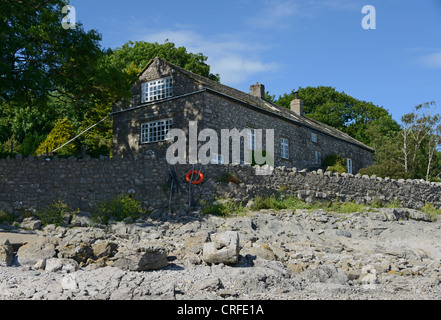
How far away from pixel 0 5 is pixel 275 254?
13.6 meters

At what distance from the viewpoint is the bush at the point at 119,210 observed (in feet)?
55.2

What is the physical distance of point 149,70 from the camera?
27266 millimetres

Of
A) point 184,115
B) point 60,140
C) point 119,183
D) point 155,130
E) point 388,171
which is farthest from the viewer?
point 388,171

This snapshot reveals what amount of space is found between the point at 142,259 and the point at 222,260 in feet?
6.69

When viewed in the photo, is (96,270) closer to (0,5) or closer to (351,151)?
(0,5)

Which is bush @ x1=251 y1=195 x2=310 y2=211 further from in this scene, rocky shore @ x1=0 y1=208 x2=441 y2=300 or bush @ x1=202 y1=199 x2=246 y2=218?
rocky shore @ x1=0 y1=208 x2=441 y2=300

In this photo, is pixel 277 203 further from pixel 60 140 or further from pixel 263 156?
pixel 60 140

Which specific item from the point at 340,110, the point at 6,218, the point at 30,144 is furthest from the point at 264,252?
the point at 340,110

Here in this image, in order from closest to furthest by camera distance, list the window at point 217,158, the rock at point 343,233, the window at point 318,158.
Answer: the rock at point 343,233, the window at point 217,158, the window at point 318,158

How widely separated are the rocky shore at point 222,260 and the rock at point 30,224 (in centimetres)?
4

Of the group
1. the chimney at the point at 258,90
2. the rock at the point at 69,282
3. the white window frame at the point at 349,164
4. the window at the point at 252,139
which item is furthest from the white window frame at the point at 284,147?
the rock at the point at 69,282

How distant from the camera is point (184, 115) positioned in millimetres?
24844

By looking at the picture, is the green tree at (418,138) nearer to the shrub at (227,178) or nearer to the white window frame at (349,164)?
the white window frame at (349,164)

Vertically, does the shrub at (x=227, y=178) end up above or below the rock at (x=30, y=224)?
above
